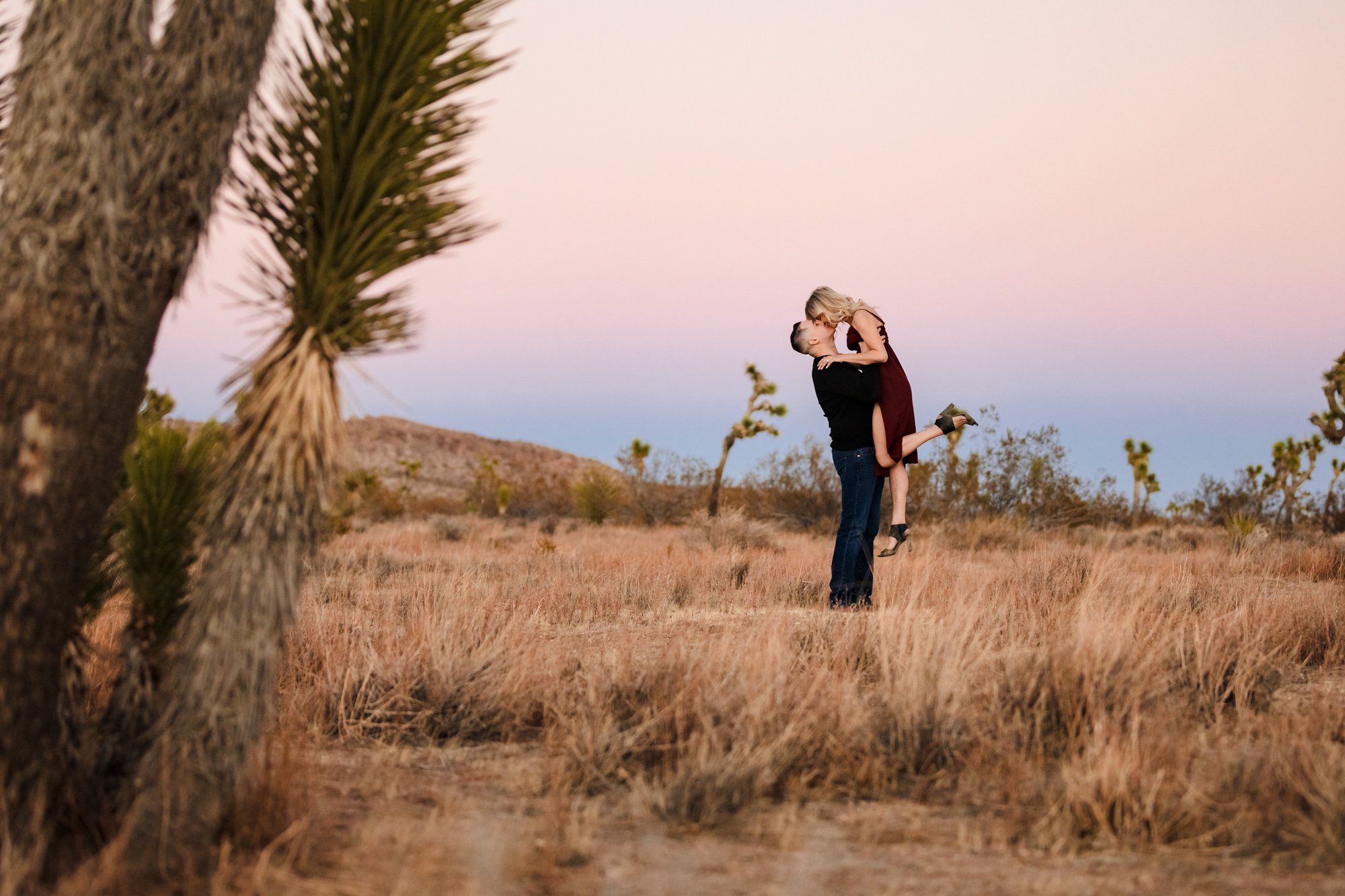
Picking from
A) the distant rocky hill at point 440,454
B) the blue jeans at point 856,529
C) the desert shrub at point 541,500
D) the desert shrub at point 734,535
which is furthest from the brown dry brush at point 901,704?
the distant rocky hill at point 440,454

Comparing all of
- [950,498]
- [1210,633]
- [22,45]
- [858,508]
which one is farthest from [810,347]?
[950,498]

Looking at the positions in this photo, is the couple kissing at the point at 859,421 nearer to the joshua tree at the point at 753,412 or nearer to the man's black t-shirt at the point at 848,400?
the man's black t-shirt at the point at 848,400

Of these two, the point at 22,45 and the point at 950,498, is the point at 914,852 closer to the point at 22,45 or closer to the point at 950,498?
the point at 22,45

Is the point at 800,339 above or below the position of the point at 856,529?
above

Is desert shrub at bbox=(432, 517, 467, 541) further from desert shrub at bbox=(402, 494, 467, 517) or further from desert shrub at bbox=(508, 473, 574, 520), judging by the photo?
desert shrub at bbox=(402, 494, 467, 517)

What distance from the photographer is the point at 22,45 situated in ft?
10.1

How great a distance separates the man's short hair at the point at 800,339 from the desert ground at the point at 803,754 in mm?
1943

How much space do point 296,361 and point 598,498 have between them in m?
23.3

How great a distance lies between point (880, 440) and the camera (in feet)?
25.9

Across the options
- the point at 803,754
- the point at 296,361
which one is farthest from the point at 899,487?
the point at 296,361

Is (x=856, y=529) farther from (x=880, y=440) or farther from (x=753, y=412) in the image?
(x=753, y=412)

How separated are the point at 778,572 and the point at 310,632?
17.9ft

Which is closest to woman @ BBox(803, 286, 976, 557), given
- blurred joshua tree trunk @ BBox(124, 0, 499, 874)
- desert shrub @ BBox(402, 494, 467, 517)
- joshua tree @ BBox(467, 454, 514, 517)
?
blurred joshua tree trunk @ BBox(124, 0, 499, 874)

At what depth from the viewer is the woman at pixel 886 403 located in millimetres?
7836
